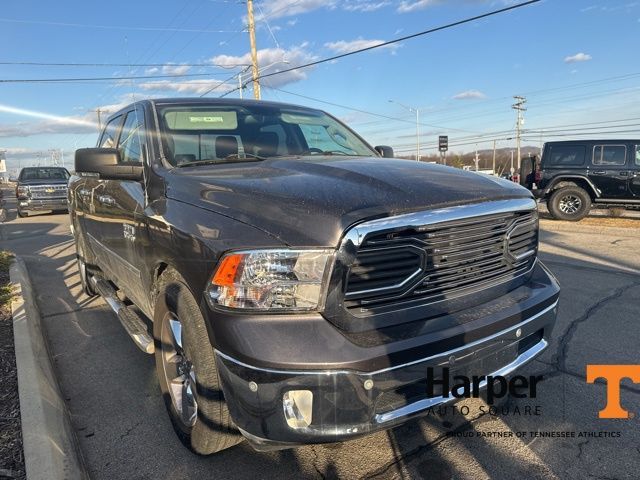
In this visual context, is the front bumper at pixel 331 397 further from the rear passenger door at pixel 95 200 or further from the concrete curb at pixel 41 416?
the rear passenger door at pixel 95 200

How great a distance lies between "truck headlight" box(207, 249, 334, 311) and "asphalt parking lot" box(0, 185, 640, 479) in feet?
3.34

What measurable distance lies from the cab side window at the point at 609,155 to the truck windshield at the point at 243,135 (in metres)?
11.1

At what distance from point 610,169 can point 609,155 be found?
0.39 m

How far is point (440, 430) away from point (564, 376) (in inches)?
47.8

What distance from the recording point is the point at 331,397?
191cm

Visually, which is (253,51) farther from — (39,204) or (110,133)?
(110,133)

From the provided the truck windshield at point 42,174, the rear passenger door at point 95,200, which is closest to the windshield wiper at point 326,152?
the rear passenger door at point 95,200

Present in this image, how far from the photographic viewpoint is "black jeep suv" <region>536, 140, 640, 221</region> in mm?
12492

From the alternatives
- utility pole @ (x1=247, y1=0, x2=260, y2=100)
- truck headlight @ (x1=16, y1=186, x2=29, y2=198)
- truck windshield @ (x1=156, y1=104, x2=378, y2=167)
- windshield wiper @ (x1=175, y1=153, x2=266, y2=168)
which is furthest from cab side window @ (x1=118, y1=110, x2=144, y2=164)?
utility pole @ (x1=247, y1=0, x2=260, y2=100)

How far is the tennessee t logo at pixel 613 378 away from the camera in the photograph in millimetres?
2928

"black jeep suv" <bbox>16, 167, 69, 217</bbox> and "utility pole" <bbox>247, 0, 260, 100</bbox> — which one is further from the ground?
"utility pole" <bbox>247, 0, 260, 100</bbox>

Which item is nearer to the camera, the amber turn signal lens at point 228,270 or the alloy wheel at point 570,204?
the amber turn signal lens at point 228,270

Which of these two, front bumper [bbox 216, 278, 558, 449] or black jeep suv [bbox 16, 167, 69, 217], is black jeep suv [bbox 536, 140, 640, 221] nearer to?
front bumper [bbox 216, 278, 558, 449]

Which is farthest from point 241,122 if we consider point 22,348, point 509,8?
point 509,8
